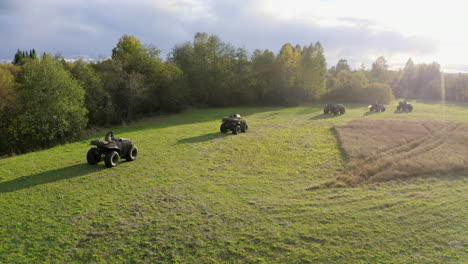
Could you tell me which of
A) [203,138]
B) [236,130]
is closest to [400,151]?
[236,130]

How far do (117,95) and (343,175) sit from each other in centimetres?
2776

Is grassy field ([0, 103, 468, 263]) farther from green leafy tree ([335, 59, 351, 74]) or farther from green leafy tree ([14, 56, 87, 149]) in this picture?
green leafy tree ([335, 59, 351, 74])

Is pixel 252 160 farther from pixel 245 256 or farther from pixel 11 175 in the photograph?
pixel 11 175

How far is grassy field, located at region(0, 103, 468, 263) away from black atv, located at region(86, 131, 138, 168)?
421mm

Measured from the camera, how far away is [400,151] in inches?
633

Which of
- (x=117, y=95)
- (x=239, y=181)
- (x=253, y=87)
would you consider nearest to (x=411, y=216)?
(x=239, y=181)

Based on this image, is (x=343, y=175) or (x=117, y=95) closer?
(x=343, y=175)

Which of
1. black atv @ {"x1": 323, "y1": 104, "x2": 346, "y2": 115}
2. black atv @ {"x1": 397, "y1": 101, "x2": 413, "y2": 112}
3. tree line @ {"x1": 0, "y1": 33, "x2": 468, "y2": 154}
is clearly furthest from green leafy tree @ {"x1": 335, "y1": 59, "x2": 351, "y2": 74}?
black atv @ {"x1": 323, "y1": 104, "x2": 346, "y2": 115}

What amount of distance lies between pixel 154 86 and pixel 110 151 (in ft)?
84.5

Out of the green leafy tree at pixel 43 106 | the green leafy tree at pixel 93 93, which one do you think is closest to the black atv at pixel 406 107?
the green leafy tree at pixel 93 93

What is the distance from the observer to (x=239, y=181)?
1107 cm

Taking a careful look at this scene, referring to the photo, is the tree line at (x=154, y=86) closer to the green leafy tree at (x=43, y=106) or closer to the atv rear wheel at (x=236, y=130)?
the green leafy tree at (x=43, y=106)

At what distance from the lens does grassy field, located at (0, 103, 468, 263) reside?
6254 millimetres

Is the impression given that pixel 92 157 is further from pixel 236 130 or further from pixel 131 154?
pixel 236 130
